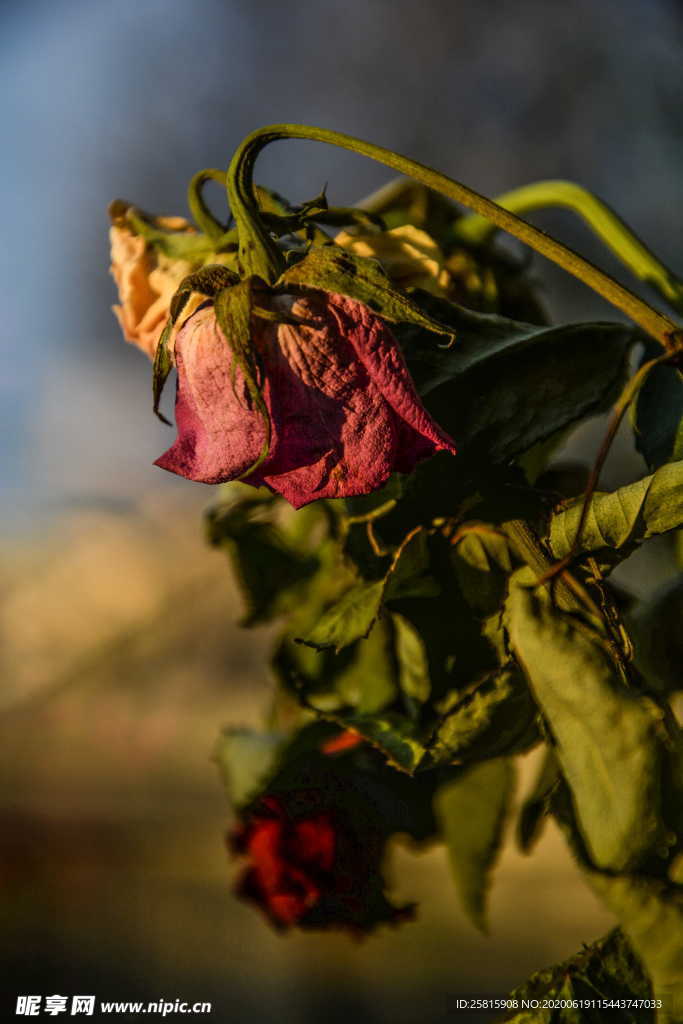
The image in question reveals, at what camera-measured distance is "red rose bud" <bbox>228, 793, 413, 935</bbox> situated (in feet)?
1.07

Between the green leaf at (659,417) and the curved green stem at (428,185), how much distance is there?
0.14 feet

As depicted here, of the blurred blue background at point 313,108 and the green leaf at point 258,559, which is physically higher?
the blurred blue background at point 313,108

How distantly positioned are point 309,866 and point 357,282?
0.22 metres

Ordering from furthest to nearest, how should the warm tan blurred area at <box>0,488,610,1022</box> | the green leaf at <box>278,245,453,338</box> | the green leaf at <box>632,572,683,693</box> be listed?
the warm tan blurred area at <box>0,488,610,1022</box>, the green leaf at <box>632,572,683,693</box>, the green leaf at <box>278,245,453,338</box>

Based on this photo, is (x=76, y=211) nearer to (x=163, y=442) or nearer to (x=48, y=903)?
(x=163, y=442)

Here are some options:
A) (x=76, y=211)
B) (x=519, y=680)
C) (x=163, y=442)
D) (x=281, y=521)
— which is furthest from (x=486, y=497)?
(x=76, y=211)

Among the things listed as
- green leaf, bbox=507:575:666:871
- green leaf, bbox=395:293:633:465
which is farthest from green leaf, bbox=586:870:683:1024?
green leaf, bbox=395:293:633:465

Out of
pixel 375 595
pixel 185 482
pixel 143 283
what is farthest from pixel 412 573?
pixel 185 482

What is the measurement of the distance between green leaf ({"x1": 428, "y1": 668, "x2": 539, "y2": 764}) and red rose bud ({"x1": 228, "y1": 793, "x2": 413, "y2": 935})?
3.0 inches

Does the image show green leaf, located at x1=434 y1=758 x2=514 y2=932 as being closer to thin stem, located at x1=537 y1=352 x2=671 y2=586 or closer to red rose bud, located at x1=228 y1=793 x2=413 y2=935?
red rose bud, located at x1=228 y1=793 x2=413 y2=935

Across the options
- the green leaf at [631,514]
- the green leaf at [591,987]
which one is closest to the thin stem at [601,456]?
the green leaf at [631,514]

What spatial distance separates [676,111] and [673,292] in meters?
0.26

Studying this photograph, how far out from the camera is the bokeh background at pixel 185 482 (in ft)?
1.45

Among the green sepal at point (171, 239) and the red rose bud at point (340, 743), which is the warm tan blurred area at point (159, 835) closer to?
the red rose bud at point (340, 743)
